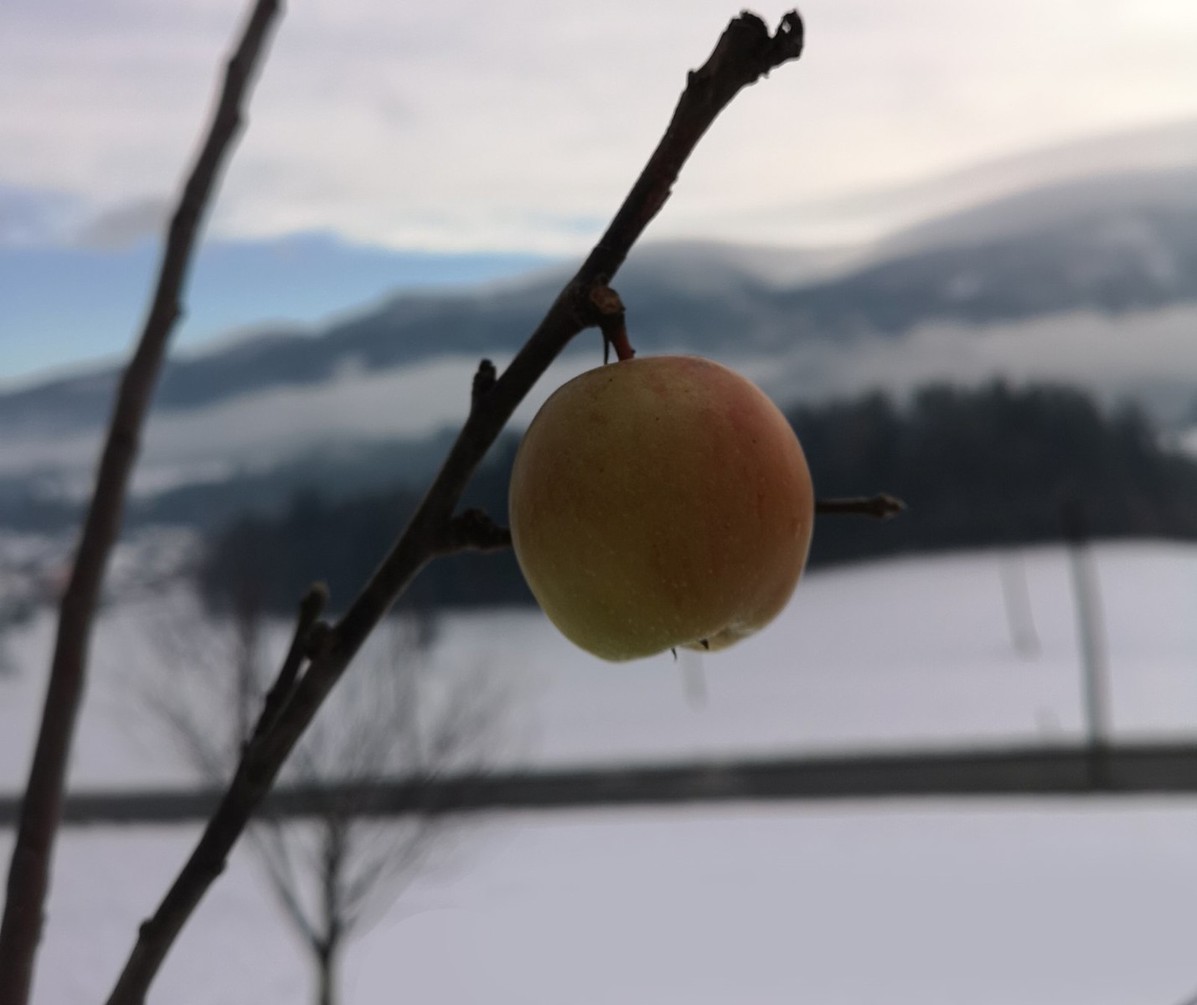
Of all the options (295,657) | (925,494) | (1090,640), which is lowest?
Result: (1090,640)

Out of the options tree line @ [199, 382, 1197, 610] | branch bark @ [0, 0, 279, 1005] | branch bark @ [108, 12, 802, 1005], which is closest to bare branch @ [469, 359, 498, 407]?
branch bark @ [108, 12, 802, 1005]

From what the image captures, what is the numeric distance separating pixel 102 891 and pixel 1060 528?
3.02m

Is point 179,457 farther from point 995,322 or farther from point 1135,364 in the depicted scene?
point 1135,364

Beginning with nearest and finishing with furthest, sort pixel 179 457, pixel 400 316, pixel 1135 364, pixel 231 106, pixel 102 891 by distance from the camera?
pixel 231 106 → pixel 102 891 → pixel 179 457 → pixel 400 316 → pixel 1135 364

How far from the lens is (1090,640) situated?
3762mm

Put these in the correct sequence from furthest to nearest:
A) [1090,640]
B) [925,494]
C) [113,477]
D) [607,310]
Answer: [1090,640]
[925,494]
[113,477]
[607,310]

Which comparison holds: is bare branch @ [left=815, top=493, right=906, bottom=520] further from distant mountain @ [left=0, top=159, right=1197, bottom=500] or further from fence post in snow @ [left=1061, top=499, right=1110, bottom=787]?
fence post in snow @ [left=1061, top=499, right=1110, bottom=787]

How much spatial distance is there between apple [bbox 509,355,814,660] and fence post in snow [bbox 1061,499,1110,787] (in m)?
3.66

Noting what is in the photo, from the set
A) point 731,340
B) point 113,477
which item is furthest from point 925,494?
point 113,477

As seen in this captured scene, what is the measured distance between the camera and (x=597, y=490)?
24cm

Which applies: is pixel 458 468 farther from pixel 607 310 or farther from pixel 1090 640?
pixel 1090 640

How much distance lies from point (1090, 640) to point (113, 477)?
3.85m

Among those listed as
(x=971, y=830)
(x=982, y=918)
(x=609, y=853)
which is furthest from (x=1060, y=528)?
(x=609, y=853)

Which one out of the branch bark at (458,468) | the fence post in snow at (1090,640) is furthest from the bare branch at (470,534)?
the fence post in snow at (1090,640)
